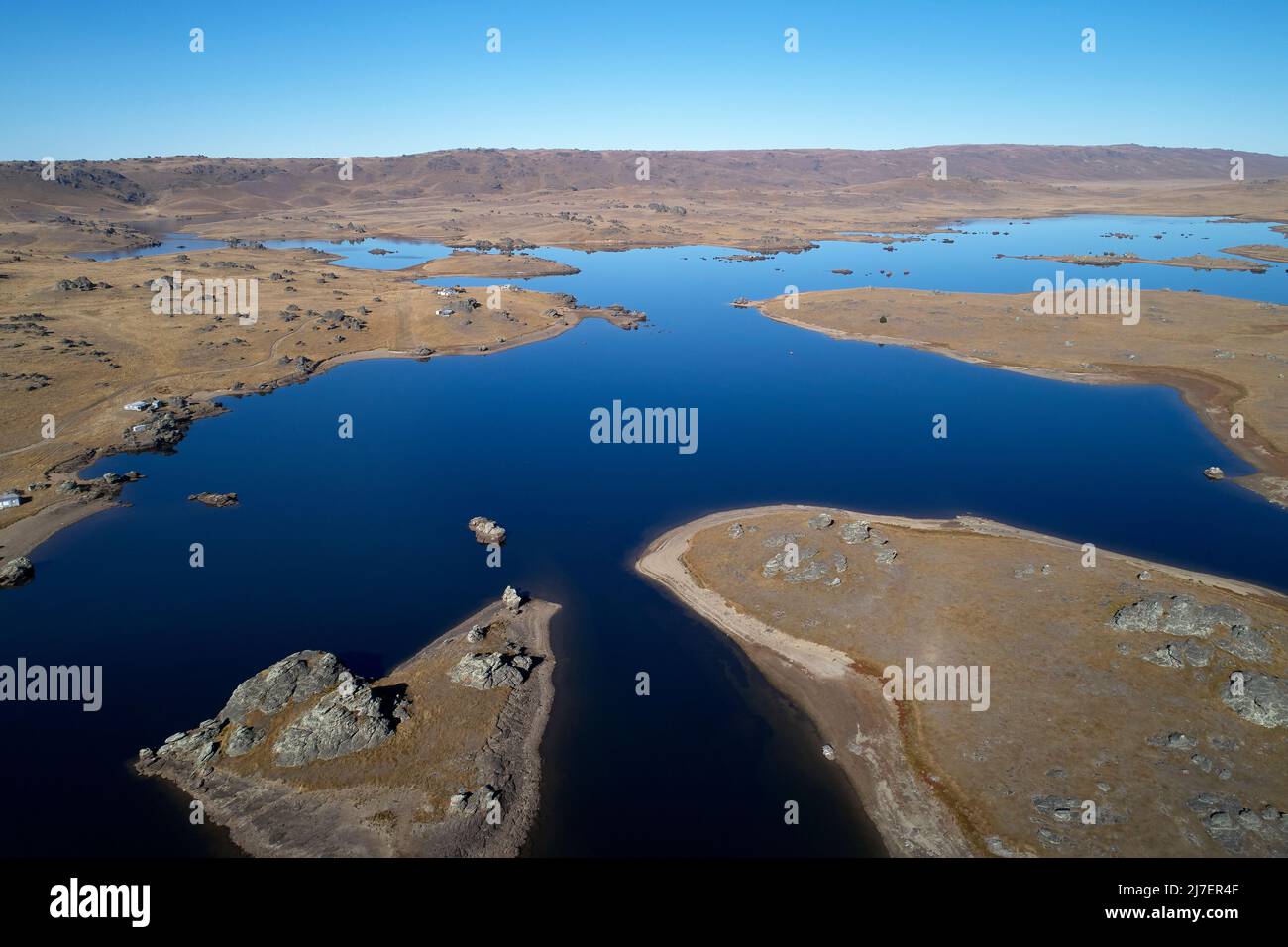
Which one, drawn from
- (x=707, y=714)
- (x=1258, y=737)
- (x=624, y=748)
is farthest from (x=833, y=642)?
(x=1258, y=737)

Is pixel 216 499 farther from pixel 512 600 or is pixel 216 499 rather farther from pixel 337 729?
pixel 337 729

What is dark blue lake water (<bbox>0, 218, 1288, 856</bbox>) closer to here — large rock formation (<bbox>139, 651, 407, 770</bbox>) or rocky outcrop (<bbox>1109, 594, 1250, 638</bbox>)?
large rock formation (<bbox>139, 651, 407, 770</bbox>)

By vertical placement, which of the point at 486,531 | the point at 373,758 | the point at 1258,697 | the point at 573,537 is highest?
the point at 486,531

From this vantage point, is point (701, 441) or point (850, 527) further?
point (701, 441)

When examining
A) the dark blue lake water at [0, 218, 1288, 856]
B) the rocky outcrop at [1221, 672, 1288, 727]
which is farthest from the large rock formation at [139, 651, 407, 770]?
the rocky outcrop at [1221, 672, 1288, 727]

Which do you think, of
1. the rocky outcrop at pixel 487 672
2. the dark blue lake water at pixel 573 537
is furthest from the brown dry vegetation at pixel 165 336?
the rocky outcrop at pixel 487 672

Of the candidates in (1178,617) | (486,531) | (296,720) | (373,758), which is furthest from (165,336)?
(1178,617)
